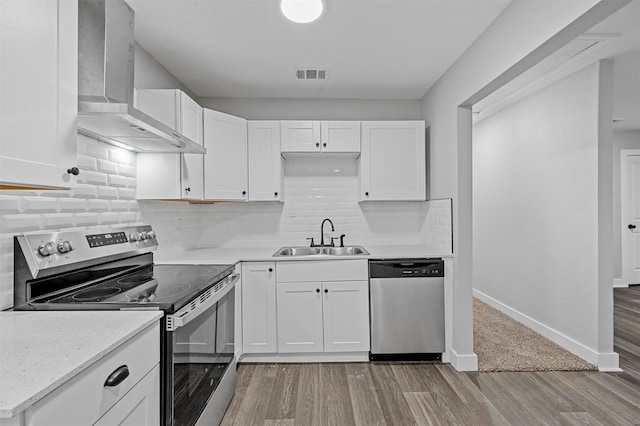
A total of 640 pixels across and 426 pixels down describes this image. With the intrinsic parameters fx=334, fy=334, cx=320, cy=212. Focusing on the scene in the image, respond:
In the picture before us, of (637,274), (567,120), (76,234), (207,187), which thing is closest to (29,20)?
(76,234)

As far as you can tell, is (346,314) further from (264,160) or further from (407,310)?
(264,160)

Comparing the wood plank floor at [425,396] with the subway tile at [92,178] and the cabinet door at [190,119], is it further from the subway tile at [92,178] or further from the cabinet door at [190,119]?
the cabinet door at [190,119]

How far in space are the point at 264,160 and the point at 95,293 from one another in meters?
1.93

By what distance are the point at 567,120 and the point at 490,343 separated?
2.14 meters

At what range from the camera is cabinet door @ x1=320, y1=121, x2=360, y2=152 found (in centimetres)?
322

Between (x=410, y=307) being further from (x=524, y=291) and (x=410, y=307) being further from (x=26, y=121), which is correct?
(x=26, y=121)

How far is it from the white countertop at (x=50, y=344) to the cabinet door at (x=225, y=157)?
168 cm

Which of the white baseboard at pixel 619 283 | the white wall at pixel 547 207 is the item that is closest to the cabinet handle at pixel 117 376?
the white wall at pixel 547 207

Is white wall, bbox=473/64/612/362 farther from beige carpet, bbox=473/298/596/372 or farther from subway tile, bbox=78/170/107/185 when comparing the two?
subway tile, bbox=78/170/107/185

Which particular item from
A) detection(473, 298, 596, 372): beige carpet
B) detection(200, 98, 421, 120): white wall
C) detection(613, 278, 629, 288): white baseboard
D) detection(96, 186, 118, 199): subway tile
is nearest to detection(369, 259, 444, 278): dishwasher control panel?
detection(473, 298, 596, 372): beige carpet

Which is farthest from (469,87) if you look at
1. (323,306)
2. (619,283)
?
(619,283)

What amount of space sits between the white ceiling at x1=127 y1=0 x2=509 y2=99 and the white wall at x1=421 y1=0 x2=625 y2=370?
14cm

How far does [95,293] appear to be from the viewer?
157 centimetres

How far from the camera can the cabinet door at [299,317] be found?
2799 millimetres
